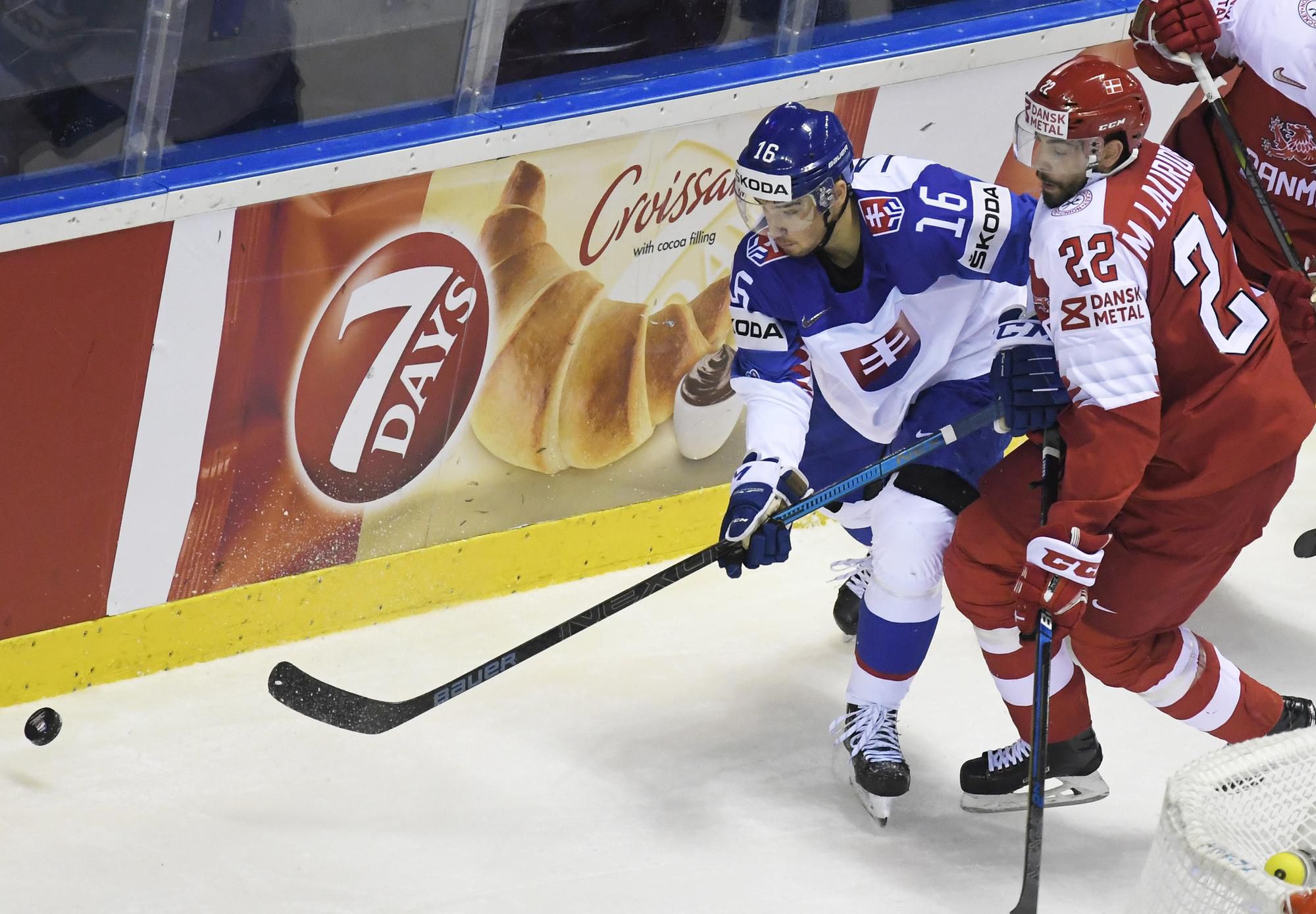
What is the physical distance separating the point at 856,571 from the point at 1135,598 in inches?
33.9

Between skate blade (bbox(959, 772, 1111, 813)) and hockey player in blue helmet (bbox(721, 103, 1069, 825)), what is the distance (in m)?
0.17

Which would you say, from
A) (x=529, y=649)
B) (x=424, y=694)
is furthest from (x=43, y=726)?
(x=529, y=649)

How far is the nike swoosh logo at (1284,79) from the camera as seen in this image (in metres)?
3.47

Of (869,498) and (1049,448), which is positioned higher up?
(1049,448)

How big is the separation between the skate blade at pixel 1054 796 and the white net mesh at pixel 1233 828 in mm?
598

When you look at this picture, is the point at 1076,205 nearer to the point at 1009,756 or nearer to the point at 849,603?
the point at 1009,756

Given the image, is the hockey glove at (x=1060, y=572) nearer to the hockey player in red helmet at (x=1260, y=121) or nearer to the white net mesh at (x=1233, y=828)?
the white net mesh at (x=1233, y=828)

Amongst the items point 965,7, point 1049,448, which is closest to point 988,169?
point 965,7

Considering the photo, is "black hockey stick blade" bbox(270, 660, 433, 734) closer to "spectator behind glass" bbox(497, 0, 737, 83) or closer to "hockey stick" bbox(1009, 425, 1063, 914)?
"hockey stick" bbox(1009, 425, 1063, 914)

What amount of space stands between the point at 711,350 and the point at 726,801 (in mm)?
1254

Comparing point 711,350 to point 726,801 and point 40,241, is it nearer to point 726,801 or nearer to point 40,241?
point 726,801

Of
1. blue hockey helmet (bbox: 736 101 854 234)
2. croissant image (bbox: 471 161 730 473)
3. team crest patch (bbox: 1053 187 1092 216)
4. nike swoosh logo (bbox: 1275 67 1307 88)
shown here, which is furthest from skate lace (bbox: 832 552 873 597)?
nike swoosh logo (bbox: 1275 67 1307 88)

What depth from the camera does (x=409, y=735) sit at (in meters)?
3.50

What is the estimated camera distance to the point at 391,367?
3789 mm
